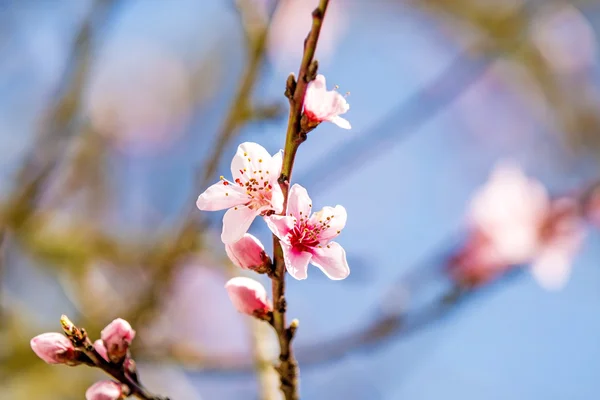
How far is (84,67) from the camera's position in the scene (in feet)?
5.21

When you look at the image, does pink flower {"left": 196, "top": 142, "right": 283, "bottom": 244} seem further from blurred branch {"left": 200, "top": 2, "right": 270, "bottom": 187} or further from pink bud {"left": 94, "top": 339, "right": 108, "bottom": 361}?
blurred branch {"left": 200, "top": 2, "right": 270, "bottom": 187}

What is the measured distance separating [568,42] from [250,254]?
3.43 m

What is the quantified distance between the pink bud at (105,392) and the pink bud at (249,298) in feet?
0.63

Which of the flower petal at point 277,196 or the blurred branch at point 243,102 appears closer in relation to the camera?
the flower petal at point 277,196

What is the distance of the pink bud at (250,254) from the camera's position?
78 centimetres

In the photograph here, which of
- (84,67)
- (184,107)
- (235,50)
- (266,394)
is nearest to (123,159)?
(184,107)

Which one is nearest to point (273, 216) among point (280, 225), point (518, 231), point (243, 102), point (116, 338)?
point (280, 225)

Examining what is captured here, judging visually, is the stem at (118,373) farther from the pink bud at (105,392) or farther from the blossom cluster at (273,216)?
the blossom cluster at (273,216)

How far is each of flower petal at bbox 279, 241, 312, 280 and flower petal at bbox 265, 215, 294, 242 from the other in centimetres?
1

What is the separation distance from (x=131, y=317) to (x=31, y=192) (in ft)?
1.37

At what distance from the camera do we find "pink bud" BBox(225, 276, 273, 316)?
829 mm

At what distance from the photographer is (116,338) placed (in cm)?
79

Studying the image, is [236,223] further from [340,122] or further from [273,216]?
[340,122]

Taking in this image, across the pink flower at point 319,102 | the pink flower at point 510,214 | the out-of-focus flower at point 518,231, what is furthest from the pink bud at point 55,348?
the pink flower at point 510,214
